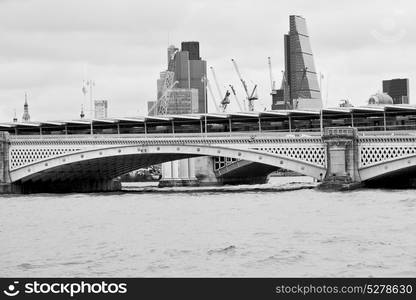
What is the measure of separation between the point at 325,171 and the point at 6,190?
3347 centimetres

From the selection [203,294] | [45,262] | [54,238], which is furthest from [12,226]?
[203,294]

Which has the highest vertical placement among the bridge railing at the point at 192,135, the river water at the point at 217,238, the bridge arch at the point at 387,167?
the bridge railing at the point at 192,135

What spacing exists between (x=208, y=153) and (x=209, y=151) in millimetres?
378

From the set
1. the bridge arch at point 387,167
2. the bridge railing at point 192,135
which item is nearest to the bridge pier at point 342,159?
the bridge arch at point 387,167

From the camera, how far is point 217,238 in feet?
181

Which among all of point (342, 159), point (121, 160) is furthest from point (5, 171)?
point (342, 159)

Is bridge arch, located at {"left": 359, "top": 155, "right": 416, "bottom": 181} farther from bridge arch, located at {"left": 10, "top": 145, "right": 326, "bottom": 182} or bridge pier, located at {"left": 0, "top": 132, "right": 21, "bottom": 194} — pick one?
bridge pier, located at {"left": 0, "top": 132, "right": 21, "bottom": 194}

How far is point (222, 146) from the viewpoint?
10188cm

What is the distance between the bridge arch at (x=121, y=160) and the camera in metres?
100

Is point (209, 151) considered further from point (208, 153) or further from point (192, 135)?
point (192, 135)

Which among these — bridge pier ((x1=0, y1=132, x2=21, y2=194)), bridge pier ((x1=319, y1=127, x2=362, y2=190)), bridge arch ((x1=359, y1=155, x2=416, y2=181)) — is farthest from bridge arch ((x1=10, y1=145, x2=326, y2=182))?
bridge arch ((x1=359, y1=155, x2=416, y2=181))

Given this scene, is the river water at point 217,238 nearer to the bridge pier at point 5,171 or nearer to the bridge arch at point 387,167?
the bridge arch at point 387,167

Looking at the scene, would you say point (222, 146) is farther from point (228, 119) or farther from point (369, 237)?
point (369, 237)

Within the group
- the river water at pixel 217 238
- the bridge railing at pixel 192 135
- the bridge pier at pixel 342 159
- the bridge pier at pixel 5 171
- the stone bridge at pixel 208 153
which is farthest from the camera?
the bridge pier at pixel 5 171
